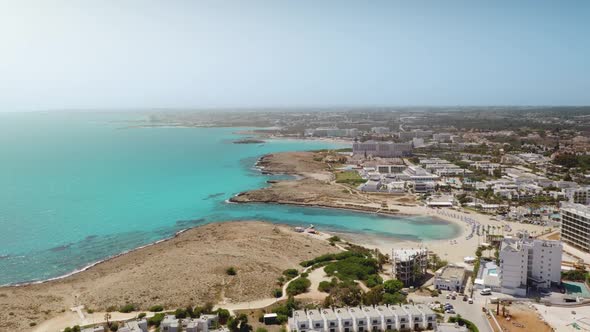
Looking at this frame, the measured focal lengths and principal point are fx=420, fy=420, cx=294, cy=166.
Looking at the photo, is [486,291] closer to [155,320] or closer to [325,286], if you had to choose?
[325,286]

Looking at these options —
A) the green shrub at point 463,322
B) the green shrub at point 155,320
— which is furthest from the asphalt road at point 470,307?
the green shrub at point 155,320

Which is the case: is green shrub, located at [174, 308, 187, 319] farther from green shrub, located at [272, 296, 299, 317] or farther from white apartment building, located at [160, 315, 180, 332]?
green shrub, located at [272, 296, 299, 317]

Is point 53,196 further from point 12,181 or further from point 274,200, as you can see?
point 274,200

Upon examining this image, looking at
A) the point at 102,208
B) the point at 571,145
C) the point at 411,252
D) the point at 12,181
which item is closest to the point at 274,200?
the point at 102,208

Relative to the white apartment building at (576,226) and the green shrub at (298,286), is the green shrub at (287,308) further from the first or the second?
the white apartment building at (576,226)

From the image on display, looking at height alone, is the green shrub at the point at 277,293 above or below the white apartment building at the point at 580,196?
below

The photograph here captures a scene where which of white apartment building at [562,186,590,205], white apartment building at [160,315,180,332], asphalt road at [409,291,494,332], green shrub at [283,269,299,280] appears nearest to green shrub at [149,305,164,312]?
white apartment building at [160,315,180,332]
